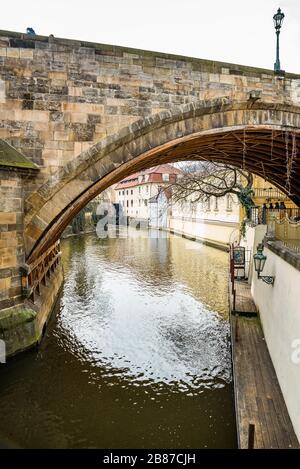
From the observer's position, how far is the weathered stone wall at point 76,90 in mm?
7613

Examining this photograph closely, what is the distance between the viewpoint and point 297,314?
529 centimetres

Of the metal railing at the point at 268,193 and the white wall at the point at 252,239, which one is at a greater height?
the metal railing at the point at 268,193

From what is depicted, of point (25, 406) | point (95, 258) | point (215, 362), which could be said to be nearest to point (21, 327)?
point (25, 406)

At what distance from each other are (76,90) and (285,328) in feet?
23.8

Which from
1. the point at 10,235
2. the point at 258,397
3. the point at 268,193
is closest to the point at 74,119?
the point at 10,235

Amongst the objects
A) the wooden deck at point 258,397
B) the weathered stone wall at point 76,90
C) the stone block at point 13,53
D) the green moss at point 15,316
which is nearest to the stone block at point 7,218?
the weathered stone wall at point 76,90

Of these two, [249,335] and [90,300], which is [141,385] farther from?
[90,300]

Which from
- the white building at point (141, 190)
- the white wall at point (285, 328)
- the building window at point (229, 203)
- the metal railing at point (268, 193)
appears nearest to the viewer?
the white wall at point (285, 328)

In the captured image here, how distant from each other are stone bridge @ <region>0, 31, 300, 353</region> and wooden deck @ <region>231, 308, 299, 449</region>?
17.5 ft

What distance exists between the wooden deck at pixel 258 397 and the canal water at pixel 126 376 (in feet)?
1.97

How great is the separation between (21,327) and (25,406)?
6.75ft

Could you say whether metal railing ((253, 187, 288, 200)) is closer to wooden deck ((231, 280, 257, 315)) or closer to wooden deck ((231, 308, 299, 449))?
wooden deck ((231, 280, 257, 315))

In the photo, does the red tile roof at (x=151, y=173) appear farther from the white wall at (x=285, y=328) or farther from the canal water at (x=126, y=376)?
the white wall at (x=285, y=328)

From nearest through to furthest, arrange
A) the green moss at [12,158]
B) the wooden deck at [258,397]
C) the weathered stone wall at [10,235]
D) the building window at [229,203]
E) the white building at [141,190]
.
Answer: the wooden deck at [258,397] < the green moss at [12,158] < the weathered stone wall at [10,235] < the building window at [229,203] < the white building at [141,190]
